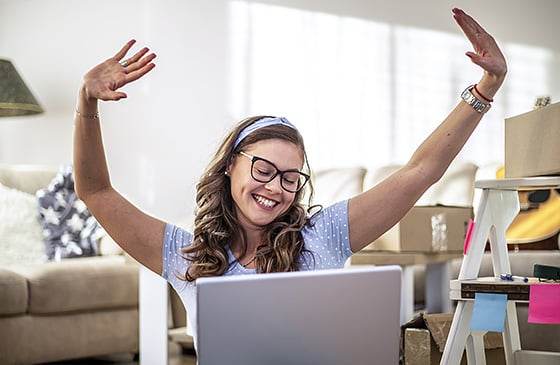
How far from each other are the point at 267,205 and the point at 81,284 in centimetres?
232

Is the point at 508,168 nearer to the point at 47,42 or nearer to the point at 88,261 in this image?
the point at 88,261

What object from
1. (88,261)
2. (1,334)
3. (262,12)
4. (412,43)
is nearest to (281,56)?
(262,12)

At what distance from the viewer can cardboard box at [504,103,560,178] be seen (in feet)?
6.07

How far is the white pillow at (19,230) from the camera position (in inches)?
156

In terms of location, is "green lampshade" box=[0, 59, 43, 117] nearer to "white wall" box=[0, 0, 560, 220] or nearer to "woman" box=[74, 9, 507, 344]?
"white wall" box=[0, 0, 560, 220]

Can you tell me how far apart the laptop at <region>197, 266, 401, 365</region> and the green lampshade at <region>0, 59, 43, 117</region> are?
345cm

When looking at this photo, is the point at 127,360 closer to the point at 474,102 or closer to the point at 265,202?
the point at 265,202

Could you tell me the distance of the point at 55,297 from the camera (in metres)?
3.60

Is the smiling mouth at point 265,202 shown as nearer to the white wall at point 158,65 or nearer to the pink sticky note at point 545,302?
the pink sticky note at point 545,302

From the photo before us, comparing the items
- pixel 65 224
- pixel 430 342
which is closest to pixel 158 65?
pixel 65 224

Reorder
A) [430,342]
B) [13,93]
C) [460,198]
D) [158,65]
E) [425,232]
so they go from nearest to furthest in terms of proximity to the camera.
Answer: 1. [430,342]
2. [425,232]
3. [460,198]
4. [13,93]
5. [158,65]

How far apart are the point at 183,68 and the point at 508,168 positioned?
3.14 meters

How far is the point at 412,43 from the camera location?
16.2ft

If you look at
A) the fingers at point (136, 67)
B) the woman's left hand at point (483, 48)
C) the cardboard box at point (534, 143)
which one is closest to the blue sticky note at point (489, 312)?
the cardboard box at point (534, 143)
